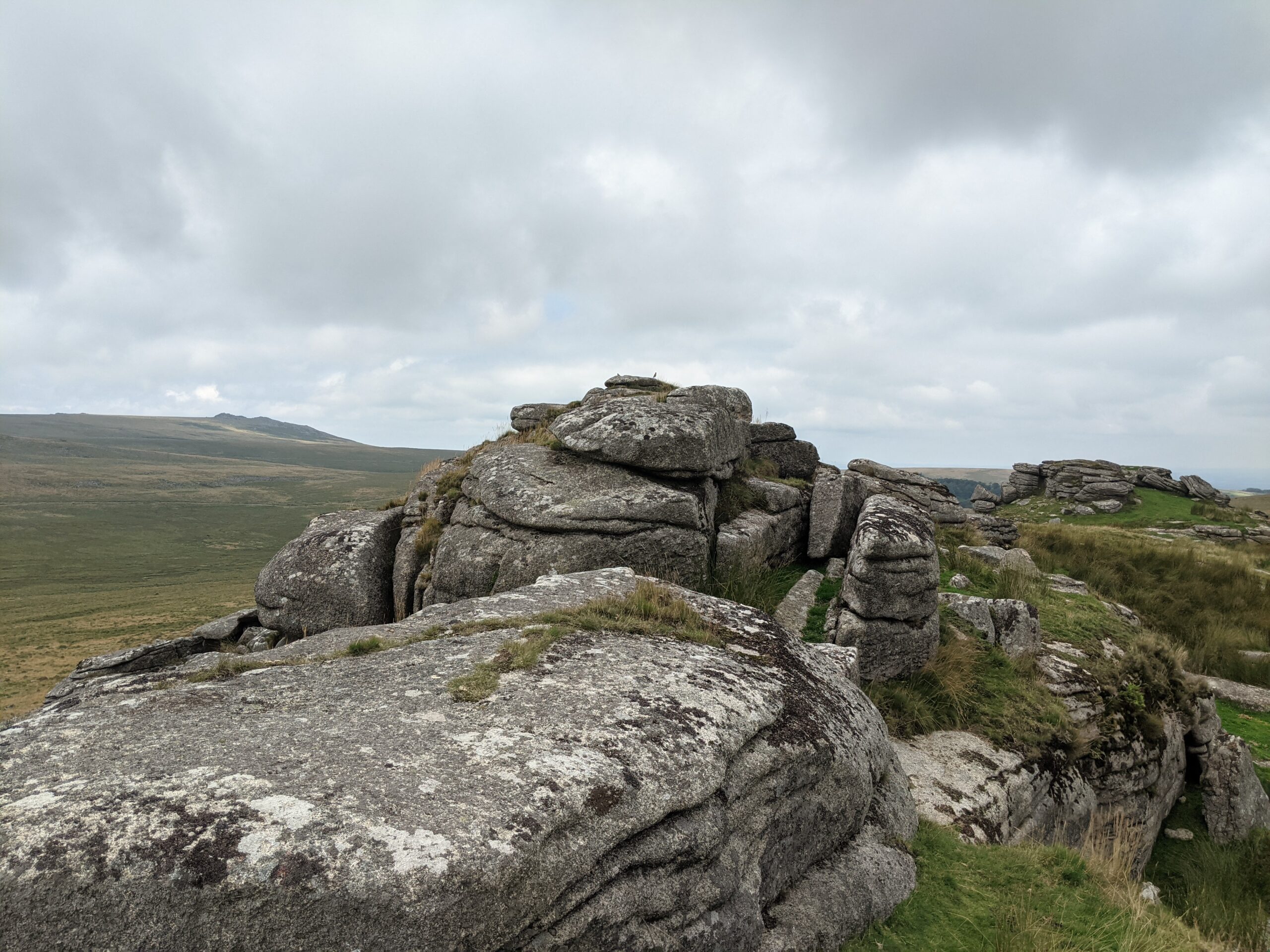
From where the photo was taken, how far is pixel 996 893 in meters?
6.97

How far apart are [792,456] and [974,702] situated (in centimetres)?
1003

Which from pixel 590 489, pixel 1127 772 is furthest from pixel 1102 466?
pixel 590 489

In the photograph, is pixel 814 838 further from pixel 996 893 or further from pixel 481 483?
pixel 481 483

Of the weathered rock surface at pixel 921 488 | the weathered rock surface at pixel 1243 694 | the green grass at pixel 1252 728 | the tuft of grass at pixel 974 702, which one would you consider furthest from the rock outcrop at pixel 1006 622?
the weathered rock surface at pixel 921 488

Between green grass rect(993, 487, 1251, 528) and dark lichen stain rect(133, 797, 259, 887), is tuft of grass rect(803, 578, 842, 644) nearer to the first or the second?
dark lichen stain rect(133, 797, 259, 887)

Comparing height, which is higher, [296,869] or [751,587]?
[751,587]

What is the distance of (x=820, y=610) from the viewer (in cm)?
1389

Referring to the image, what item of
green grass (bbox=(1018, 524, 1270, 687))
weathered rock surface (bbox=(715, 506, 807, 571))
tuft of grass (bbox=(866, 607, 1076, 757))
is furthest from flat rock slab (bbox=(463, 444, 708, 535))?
green grass (bbox=(1018, 524, 1270, 687))

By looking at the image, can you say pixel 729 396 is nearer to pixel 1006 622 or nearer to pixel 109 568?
pixel 1006 622

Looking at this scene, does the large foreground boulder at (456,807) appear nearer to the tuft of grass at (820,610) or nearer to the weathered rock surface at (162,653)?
the tuft of grass at (820,610)

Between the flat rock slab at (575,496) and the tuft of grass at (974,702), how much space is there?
5218 mm

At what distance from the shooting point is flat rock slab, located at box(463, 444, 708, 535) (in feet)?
41.5

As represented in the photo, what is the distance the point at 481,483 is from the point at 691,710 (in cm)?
956

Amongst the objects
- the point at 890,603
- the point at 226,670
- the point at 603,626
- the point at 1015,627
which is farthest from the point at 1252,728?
the point at 226,670
